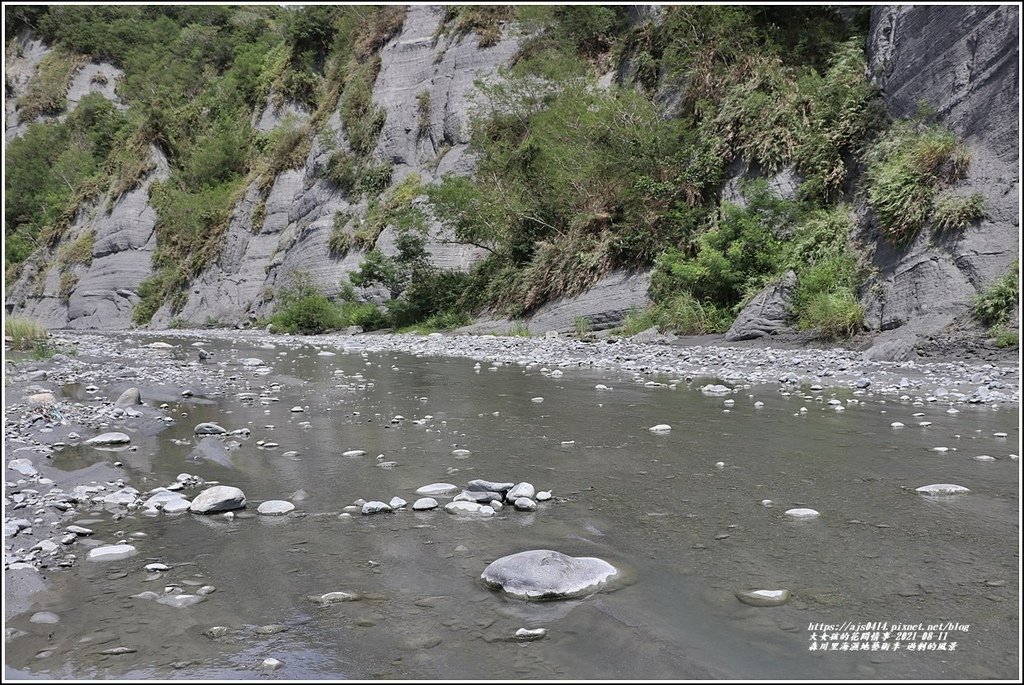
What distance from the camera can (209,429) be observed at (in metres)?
6.20

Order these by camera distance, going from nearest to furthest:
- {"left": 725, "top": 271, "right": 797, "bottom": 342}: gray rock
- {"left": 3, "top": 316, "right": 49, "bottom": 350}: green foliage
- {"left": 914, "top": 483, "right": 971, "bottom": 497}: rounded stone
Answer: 1. {"left": 914, "top": 483, "right": 971, "bottom": 497}: rounded stone
2. {"left": 725, "top": 271, "right": 797, "bottom": 342}: gray rock
3. {"left": 3, "top": 316, "right": 49, "bottom": 350}: green foliage

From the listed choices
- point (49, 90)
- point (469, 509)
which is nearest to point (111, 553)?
point (469, 509)

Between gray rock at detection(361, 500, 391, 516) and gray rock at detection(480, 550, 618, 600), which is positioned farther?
gray rock at detection(361, 500, 391, 516)

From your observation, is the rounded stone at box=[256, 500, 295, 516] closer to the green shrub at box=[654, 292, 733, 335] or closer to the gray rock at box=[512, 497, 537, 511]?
the gray rock at box=[512, 497, 537, 511]

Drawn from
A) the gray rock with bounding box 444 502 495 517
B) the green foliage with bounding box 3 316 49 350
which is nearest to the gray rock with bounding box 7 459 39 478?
the gray rock with bounding box 444 502 495 517

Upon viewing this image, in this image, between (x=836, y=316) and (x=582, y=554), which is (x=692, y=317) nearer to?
(x=836, y=316)

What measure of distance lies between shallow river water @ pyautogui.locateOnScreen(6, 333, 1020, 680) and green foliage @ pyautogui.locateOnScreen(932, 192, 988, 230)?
6.93m

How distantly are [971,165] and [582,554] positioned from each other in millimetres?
12803

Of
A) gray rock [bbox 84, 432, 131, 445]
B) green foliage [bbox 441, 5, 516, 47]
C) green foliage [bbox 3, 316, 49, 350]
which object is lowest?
green foliage [bbox 3, 316, 49, 350]

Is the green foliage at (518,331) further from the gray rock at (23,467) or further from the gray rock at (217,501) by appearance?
the gray rock at (217,501)

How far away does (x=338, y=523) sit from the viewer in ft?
12.3

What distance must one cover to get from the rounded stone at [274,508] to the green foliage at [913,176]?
12.8m

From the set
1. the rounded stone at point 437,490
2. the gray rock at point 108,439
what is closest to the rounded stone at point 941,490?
the rounded stone at point 437,490

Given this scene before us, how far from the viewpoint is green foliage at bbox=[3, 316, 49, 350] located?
→ 14.1 meters
